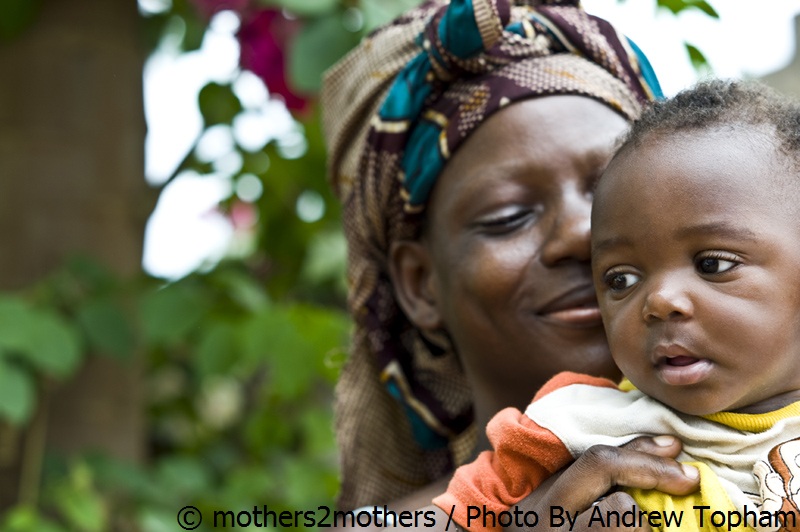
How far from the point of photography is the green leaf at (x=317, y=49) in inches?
91.4

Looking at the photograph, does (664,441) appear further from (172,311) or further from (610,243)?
(172,311)

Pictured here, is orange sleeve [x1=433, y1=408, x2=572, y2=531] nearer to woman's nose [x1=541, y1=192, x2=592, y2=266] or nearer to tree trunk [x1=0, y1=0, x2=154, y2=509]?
woman's nose [x1=541, y1=192, x2=592, y2=266]

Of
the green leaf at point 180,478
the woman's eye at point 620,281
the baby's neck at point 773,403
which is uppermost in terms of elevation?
the woman's eye at point 620,281

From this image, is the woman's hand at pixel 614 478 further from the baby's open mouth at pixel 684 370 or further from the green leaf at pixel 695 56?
the green leaf at pixel 695 56

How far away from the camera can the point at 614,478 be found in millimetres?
1235

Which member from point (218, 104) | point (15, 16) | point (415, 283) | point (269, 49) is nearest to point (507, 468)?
point (415, 283)

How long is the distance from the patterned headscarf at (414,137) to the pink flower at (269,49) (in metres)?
0.53

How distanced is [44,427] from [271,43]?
3.72 ft

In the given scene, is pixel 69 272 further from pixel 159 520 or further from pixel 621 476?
pixel 621 476

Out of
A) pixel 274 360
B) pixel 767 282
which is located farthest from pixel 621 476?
pixel 274 360

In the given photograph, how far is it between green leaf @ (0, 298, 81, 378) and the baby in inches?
53.0

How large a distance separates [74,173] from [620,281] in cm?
197

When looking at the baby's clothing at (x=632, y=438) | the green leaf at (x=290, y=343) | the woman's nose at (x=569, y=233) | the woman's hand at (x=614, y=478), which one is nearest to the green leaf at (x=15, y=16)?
the green leaf at (x=290, y=343)

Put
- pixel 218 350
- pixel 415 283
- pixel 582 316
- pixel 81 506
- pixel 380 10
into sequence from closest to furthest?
pixel 582 316 < pixel 415 283 < pixel 380 10 < pixel 81 506 < pixel 218 350
